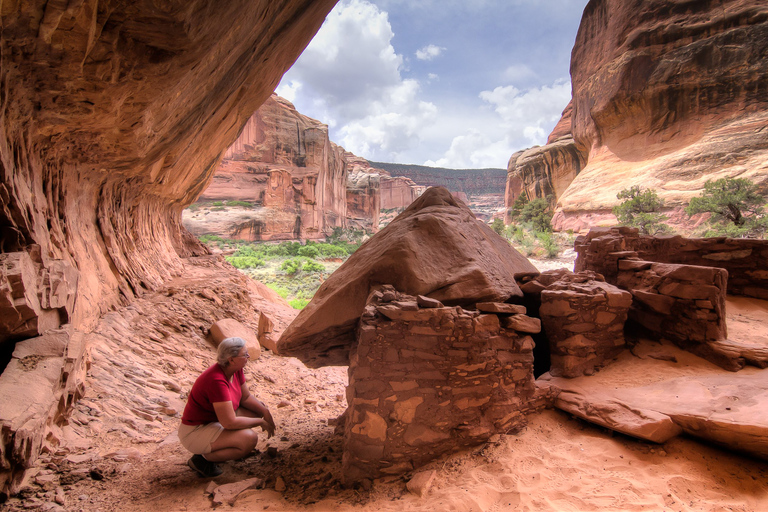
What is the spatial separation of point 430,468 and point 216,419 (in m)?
1.89

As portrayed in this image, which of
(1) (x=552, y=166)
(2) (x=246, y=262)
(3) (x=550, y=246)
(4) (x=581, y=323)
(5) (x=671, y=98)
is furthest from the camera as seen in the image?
(1) (x=552, y=166)

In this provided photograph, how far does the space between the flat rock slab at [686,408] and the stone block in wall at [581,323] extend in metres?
0.23

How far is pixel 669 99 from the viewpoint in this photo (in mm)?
17578

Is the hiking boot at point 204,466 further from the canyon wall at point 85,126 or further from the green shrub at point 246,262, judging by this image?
the green shrub at point 246,262

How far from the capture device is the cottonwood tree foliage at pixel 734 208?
1181 cm

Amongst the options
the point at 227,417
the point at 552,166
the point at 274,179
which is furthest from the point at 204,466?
the point at 552,166

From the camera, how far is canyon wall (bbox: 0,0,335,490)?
239 cm

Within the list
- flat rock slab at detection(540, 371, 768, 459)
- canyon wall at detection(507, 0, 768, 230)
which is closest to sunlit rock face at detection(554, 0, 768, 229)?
canyon wall at detection(507, 0, 768, 230)

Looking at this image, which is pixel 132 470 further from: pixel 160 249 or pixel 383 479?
pixel 160 249

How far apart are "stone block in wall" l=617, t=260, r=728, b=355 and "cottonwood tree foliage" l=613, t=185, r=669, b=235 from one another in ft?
44.8

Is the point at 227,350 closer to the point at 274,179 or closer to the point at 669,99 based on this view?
the point at 669,99

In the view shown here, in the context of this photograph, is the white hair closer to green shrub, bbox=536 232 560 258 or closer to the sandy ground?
the sandy ground

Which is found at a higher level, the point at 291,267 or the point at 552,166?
the point at 552,166

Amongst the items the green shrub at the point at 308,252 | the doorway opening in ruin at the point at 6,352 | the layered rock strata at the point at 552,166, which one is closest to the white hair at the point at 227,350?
the doorway opening in ruin at the point at 6,352
